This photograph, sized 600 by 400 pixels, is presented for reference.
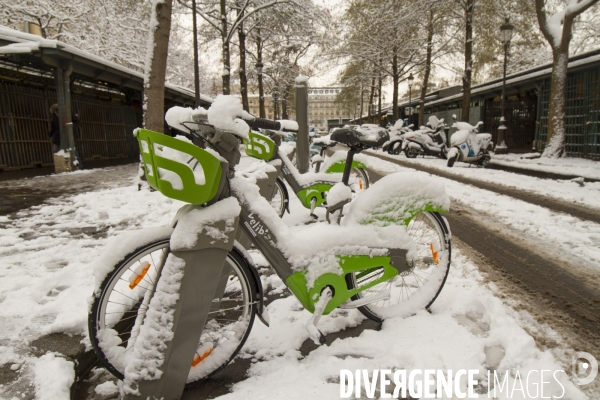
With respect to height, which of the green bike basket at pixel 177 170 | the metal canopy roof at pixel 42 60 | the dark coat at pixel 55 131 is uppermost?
the metal canopy roof at pixel 42 60

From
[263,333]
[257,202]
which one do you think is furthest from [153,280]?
[263,333]

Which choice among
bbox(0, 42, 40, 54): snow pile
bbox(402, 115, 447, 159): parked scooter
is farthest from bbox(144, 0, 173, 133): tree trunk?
bbox(402, 115, 447, 159): parked scooter

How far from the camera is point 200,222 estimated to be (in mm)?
1702

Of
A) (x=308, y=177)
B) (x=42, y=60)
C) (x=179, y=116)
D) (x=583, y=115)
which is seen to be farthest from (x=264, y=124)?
(x=583, y=115)

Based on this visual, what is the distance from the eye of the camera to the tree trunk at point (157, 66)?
719 centimetres

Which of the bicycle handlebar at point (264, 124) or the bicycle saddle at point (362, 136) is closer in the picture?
the bicycle saddle at point (362, 136)

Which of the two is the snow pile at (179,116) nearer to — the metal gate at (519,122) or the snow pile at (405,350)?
the snow pile at (405,350)

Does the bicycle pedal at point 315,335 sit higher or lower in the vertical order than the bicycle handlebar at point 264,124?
lower

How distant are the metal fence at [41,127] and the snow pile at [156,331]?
42.2 ft

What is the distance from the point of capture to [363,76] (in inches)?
1168

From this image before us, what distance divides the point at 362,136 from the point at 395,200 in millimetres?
461

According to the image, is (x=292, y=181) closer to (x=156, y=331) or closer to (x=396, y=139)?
(x=156, y=331)

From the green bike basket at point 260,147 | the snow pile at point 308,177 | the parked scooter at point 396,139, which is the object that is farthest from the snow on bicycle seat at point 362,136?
the parked scooter at point 396,139

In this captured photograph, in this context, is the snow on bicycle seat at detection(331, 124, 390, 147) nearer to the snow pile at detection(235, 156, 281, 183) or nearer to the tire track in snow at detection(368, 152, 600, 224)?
the snow pile at detection(235, 156, 281, 183)
